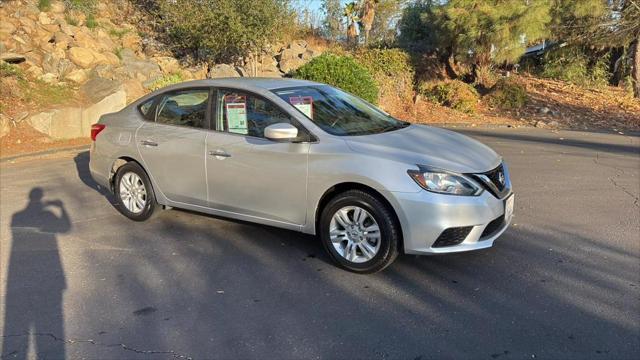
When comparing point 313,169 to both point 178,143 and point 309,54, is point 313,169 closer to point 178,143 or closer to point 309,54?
point 178,143

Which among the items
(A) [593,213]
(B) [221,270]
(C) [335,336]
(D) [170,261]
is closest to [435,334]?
(C) [335,336]

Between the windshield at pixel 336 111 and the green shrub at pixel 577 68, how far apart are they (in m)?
15.6

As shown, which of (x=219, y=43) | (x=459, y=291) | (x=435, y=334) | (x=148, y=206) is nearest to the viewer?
(x=435, y=334)

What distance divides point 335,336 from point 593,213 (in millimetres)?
3981

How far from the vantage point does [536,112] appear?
15109mm

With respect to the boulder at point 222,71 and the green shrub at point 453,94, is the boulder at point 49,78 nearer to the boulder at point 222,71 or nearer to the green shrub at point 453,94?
the boulder at point 222,71

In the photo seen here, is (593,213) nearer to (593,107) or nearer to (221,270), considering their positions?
(221,270)

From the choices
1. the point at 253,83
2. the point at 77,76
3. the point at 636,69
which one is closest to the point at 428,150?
the point at 253,83

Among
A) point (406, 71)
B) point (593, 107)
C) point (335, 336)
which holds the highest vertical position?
point (406, 71)

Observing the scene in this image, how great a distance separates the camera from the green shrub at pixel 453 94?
1551cm

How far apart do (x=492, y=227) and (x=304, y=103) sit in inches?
78.8

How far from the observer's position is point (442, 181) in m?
4.14

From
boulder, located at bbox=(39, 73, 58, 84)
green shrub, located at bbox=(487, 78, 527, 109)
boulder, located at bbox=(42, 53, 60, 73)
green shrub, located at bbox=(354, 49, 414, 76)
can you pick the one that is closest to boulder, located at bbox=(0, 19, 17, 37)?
boulder, located at bbox=(42, 53, 60, 73)

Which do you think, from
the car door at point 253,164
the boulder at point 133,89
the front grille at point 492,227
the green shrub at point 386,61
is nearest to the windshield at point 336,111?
the car door at point 253,164
